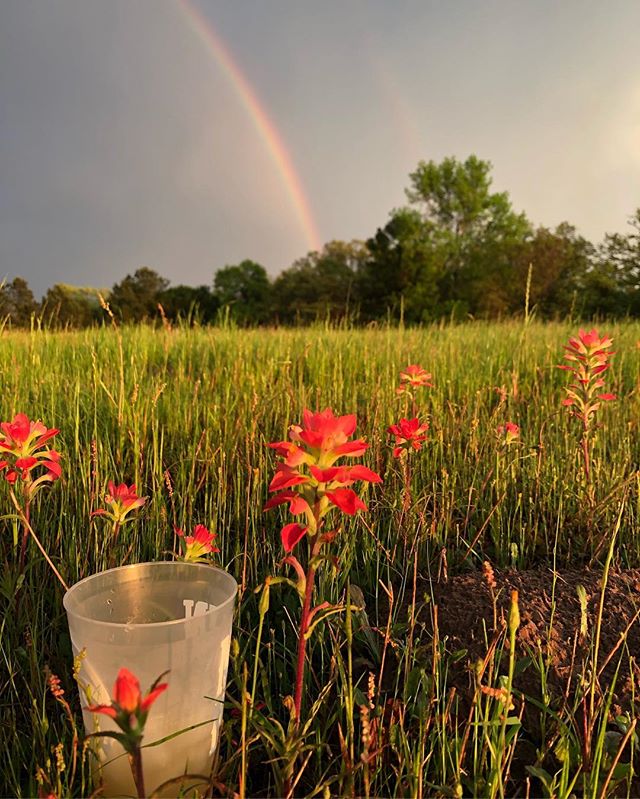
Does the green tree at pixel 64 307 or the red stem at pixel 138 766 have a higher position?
the green tree at pixel 64 307

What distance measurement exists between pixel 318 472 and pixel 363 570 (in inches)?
43.6

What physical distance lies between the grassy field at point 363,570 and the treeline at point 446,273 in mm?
19453

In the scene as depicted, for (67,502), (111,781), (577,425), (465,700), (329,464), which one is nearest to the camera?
(329,464)

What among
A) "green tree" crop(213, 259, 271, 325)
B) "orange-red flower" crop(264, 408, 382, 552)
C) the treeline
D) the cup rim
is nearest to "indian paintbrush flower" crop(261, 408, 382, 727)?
"orange-red flower" crop(264, 408, 382, 552)

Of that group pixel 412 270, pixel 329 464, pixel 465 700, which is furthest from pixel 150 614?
pixel 412 270

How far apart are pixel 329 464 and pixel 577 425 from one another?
101 inches

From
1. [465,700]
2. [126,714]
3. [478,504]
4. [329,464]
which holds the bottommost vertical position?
[465,700]

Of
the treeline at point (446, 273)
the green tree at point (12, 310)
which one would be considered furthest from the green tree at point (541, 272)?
the green tree at point (12, 310)

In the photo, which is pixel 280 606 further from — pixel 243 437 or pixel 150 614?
pixel 243 437

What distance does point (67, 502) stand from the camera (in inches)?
79.4

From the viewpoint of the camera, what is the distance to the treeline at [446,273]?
24.9 m

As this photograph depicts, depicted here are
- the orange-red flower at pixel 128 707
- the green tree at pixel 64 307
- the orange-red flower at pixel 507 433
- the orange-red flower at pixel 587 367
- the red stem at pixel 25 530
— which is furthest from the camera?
the green tree at pixel 64 307

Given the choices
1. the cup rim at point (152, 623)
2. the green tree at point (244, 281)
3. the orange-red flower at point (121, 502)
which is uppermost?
the green tree at point (244, 281)

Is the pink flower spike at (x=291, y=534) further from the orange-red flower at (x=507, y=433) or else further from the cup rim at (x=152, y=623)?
the orange-red flower at (x=507, y=433)
